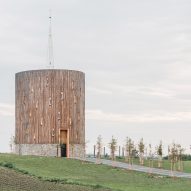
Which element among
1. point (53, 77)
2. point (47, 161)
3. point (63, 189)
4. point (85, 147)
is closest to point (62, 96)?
point (53, 77)

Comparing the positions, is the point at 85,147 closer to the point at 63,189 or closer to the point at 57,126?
the point at 57,126

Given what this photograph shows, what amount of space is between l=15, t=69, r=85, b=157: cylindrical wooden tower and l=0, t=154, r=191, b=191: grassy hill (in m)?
5.42

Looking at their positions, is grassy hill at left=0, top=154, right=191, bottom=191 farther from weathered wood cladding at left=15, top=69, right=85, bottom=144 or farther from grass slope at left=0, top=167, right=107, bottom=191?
weathered wood cladding at left=15, top=69, right=85, bottom=144

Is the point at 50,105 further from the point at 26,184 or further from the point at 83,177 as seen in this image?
the point at 26,184

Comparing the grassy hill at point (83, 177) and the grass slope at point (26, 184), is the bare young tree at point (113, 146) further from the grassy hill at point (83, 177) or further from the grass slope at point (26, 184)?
the grass slope at point (26, 184)

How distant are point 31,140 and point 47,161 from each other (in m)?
8.08

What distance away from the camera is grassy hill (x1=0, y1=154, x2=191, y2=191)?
28250 mm

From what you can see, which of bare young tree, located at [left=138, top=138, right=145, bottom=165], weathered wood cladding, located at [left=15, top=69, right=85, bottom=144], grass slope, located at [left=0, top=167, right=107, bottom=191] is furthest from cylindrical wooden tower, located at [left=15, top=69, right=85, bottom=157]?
grass slope, located at [left=0, top=167, right=107, bottom=191]

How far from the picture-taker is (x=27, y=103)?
49531 millimetres

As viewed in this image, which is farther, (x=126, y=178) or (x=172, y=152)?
(x=172, y=152)

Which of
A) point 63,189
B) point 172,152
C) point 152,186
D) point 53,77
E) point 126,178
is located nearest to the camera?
point 63,189

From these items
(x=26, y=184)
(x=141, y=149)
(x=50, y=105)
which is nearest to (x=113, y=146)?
(x=141, y=149)

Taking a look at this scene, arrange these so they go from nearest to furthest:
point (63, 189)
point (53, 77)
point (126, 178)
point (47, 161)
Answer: point (63, 189), point (126, 178), point (47, 161), point (53, 77)

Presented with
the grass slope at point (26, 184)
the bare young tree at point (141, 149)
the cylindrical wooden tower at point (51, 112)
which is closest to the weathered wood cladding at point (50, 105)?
the cylindrical wooden tower at point (51, 112)
